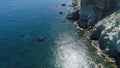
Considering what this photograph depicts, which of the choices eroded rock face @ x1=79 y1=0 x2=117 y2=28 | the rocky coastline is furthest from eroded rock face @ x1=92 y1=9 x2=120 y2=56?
eroded rock face @ x1=79 y1=0 x2=117 y2=28

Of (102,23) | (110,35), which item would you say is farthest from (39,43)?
(110,35)

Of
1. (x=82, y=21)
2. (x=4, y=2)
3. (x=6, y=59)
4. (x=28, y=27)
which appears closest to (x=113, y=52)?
(x=82, y=21)

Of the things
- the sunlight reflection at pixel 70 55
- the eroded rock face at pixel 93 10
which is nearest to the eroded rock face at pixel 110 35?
the eroded rock face at pixel 93 10

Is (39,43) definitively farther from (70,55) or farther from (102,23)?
(102,23)

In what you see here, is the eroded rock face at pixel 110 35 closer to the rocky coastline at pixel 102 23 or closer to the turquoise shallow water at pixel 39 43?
the rocky coastline at pixel 102 23

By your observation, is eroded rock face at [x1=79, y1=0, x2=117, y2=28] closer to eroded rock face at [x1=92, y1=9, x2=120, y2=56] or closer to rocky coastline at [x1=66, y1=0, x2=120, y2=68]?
rocky coastline at [x1=66, y1=0, x2=120, y2=68]

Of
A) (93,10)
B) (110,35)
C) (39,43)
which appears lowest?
(39,43)
